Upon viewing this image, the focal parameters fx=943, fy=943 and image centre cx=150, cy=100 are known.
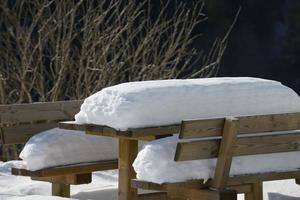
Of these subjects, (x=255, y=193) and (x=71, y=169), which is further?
(x=71, y=169)

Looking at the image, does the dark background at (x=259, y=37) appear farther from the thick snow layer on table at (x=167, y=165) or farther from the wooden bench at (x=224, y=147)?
the thick snow layer on table at (x=167, y=165)

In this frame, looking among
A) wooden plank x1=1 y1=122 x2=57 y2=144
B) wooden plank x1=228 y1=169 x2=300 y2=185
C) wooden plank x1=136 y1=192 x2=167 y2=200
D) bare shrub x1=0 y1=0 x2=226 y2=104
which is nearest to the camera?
wooden plank x1=228 y1=169 x2=300 y2=185

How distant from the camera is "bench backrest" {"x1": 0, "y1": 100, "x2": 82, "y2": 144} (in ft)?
23.8

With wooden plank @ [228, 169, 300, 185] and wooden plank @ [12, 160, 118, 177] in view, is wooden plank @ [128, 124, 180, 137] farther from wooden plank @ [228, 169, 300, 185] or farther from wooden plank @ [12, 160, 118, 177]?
wooden plank @ [12, 160, 118, 177]

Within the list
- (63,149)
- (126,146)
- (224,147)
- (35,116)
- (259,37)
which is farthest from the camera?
(259,37)

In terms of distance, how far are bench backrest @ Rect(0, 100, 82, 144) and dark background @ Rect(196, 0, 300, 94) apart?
1334cm

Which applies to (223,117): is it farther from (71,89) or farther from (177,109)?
(71,89)

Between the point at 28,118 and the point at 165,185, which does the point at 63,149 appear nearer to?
the point at 28,118

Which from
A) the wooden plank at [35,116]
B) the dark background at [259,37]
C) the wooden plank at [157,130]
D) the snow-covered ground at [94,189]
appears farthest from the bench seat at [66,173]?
the dark background at [259,37]

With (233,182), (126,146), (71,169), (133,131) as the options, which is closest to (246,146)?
(233,182)

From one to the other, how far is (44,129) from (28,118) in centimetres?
16

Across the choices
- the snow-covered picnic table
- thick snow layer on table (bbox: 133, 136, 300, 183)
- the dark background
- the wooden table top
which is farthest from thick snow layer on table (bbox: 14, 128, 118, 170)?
the dark background

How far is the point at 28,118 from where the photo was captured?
7375 mm

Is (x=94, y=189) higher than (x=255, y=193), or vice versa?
(x=255, y=193)
